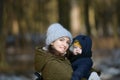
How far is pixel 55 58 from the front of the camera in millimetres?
3746

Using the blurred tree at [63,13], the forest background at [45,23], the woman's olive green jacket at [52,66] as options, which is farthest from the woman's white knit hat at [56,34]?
the blurred tree at [63,13]

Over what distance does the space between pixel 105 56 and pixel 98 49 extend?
1.68 m

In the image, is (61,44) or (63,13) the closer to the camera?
(61,44)

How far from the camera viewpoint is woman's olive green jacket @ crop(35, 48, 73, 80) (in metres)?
3.68

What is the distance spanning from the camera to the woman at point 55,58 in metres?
3.69

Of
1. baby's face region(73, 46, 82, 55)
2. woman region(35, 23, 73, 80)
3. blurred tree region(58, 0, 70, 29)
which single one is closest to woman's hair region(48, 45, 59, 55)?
woman region(35, 23, 73, 80)

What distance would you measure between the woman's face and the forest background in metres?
12.8

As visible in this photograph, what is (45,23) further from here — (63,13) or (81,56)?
(81,56)

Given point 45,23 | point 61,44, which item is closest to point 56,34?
point 61,44

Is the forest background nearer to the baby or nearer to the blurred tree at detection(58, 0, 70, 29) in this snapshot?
the blurred tree at detection(58, 0, 70, 29)

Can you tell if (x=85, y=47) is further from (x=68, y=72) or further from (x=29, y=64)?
(x=29, y=64)

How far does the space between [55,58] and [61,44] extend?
0.41 feet

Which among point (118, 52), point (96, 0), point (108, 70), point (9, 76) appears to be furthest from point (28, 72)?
point (118, 52)

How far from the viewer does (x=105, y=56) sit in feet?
88.8
